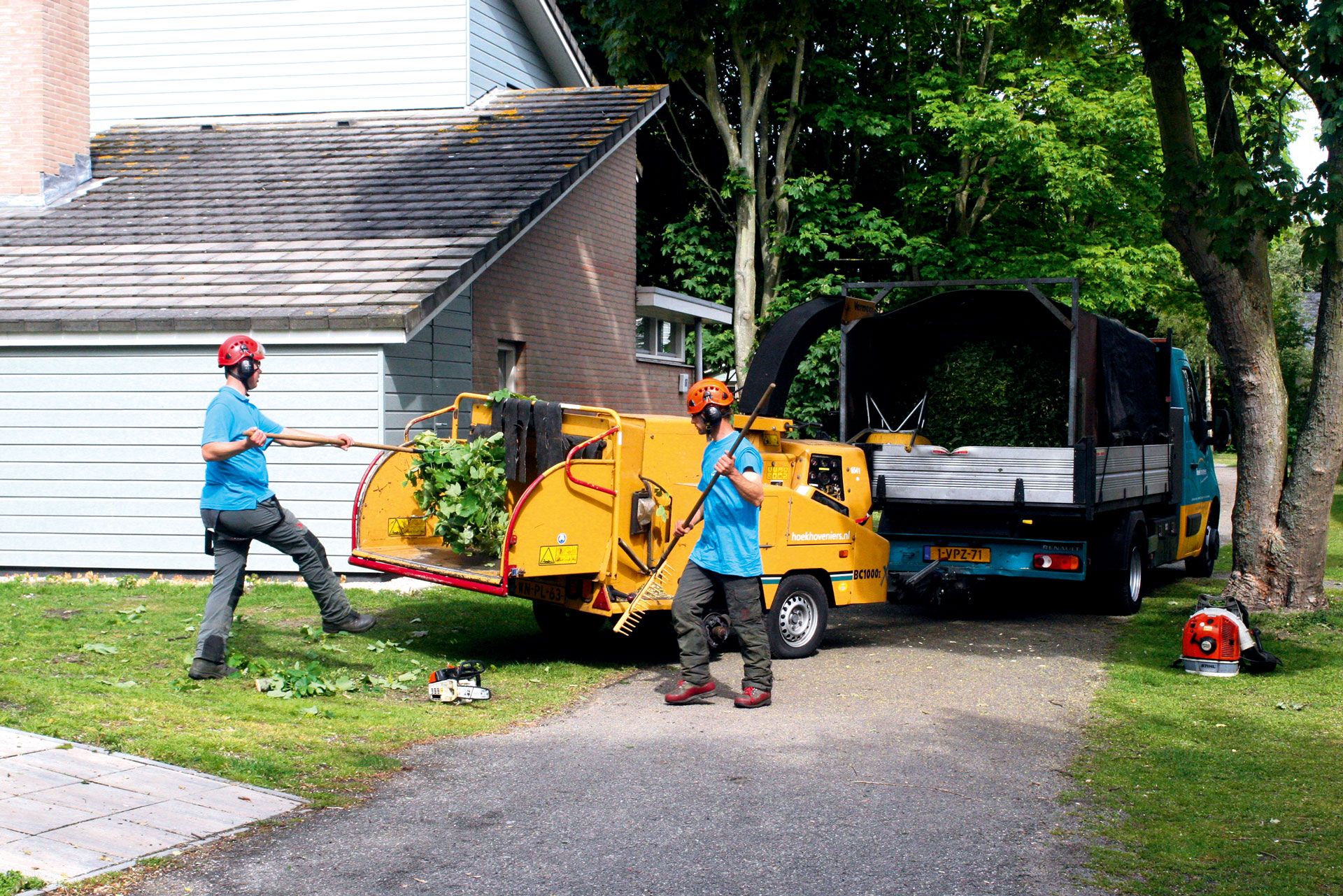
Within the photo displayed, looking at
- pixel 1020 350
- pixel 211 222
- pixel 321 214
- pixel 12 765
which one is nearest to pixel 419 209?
pixel 321 214

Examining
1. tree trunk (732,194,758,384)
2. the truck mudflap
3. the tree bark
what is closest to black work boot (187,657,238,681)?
the truck mudflap

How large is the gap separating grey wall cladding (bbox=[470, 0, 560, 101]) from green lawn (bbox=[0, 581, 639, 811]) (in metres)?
8.79

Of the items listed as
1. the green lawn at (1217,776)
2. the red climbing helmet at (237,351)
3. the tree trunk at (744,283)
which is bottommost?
the green lawn at (1217,776)

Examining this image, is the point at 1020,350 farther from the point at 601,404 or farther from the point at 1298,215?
the point at 601,404

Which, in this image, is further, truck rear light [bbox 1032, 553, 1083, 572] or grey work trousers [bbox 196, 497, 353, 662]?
truck rear light [bbox 1032, 553, 1083, 572]

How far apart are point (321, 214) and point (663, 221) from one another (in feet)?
54.9

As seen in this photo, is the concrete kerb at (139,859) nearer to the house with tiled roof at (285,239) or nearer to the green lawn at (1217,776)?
the green lawn at (1217,776)

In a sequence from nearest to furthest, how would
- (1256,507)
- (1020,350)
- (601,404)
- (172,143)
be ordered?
1. (1256,507)
2. (1020,350)
3. (172,143)
4. (601,404)

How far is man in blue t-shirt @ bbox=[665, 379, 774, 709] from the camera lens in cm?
816

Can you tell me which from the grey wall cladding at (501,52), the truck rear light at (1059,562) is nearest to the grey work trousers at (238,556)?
the truck rear light at (1059,562)

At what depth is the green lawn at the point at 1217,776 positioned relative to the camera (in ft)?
16.9

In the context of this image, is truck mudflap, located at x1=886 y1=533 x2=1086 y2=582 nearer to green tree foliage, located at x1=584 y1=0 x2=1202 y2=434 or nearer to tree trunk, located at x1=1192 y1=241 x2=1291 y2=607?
tree trunk, located at x1=1192 y1=241 x2=1291 y2=607

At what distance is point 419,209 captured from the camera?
15125mm

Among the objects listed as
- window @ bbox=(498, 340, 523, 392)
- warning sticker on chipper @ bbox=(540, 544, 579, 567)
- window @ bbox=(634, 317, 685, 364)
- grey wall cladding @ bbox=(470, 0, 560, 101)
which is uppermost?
grey wall cladding @ bbox=(470, 0, 560, 101)
